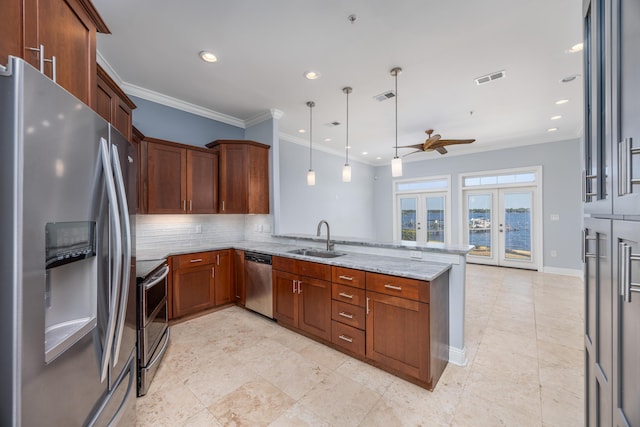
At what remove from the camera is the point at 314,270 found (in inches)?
103

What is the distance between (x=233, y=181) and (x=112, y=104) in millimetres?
1813

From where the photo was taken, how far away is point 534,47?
2.47 meters

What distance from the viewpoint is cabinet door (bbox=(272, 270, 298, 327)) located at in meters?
2.84

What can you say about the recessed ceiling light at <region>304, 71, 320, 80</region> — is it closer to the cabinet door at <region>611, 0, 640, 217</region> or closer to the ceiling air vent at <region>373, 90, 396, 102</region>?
the ceiling air vent at <region>373, 90, 396, 102</region>

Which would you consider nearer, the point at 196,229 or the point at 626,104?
the point at 626,104

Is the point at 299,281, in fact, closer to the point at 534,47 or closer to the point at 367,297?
the point at 367,297

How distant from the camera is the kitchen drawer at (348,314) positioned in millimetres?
2266

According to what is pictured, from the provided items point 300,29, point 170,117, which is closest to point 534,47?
point 300,29

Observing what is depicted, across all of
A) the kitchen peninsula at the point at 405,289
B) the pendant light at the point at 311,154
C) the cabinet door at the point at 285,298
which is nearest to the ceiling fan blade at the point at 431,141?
the pendant light at the point at 311,154

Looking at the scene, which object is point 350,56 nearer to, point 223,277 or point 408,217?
point 223,277

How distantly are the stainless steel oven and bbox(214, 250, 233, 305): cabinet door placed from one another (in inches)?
37.7

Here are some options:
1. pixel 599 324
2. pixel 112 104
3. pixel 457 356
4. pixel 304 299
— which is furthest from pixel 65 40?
pixel 457 356

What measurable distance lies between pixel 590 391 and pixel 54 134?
231 cm

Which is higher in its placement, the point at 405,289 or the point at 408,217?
the point at 408,217
